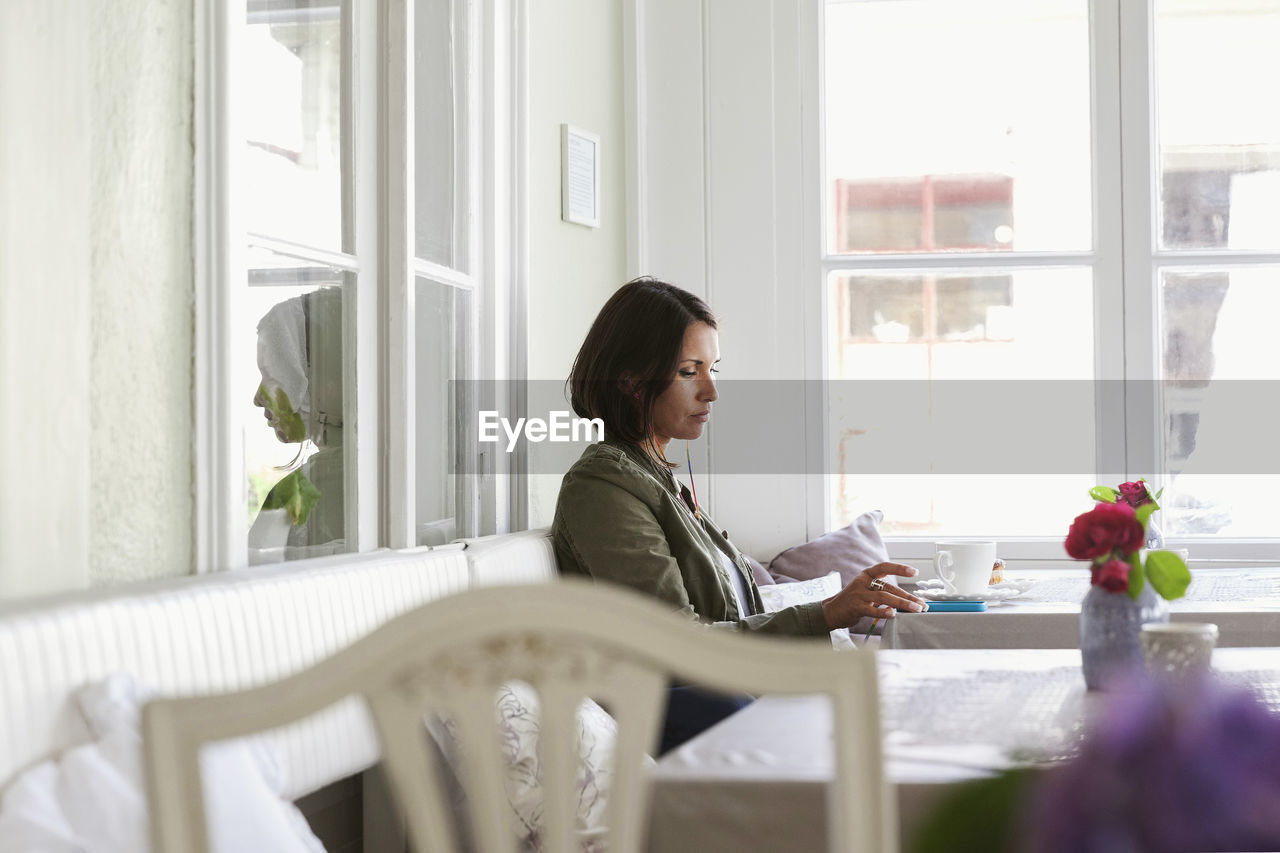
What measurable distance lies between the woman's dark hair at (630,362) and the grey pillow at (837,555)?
1175 mm

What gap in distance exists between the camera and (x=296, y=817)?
1354mm

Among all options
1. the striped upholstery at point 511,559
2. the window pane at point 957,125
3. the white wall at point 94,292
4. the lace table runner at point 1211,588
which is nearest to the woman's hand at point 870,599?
the lace table runner at point 1211,588

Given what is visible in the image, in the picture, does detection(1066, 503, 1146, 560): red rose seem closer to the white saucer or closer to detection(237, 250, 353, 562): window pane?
the white saucer

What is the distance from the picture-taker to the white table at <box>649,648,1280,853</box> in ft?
3.12

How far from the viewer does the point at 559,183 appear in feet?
10.8

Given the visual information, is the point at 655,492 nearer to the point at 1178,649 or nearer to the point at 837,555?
the point at 1178,649

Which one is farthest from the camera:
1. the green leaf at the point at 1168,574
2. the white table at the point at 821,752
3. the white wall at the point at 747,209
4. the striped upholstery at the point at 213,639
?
the white wall at the point at 747,209

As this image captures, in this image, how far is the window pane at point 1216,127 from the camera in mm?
3650

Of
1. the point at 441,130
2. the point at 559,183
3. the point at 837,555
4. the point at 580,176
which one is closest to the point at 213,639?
the point at 441,130

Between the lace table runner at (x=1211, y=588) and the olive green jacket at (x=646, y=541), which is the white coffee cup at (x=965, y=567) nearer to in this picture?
the lace table runner at (x=1211, y=588)

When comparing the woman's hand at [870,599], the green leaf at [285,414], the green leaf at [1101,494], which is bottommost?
the woman's hand at [870,599]

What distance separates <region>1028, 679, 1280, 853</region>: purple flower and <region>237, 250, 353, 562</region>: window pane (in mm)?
1472

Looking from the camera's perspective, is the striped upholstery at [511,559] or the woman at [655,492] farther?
the striped upholstery at [511,559]

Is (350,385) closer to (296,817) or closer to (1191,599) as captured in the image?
(296,817)
